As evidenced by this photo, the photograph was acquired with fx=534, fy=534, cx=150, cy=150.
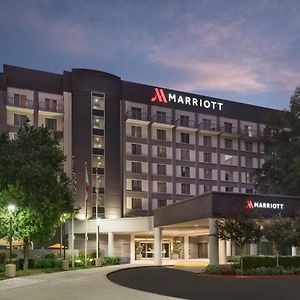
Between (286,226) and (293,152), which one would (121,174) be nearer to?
(293,152)

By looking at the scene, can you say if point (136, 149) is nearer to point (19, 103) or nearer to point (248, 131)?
point (19, 103)

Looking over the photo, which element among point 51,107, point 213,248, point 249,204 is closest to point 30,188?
point 213,248

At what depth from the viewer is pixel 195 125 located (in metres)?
92.1

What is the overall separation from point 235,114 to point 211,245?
185ft

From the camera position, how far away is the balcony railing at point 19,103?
7828 cm

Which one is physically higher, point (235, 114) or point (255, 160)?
point (235, 114)

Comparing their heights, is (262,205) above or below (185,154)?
below

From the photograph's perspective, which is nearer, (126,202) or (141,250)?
(141,250)

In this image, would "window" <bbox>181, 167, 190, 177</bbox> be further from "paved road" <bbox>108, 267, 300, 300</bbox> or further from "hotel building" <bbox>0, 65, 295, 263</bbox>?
"paved road" <bbox>108, 267, 300, 300</bbox>

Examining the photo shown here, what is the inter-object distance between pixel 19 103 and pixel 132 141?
18.9 metres

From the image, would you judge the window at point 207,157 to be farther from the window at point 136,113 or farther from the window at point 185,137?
the window at point 136,113

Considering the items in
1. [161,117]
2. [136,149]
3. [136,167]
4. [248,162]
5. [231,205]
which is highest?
[161,117]

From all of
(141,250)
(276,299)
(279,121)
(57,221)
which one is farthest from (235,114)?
(276,299)

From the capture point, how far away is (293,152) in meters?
76.6
